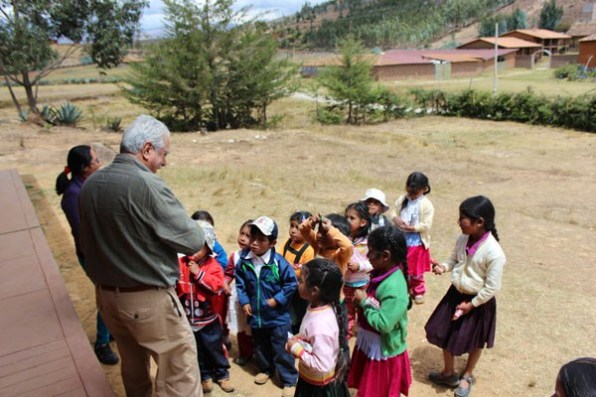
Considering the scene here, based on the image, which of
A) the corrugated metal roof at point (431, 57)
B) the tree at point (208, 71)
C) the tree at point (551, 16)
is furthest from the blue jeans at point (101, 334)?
the tree at point (551, 16)

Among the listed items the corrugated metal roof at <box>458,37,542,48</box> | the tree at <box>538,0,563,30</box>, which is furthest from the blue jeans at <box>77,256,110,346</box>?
the tree at <box>538,0,563,30</box>

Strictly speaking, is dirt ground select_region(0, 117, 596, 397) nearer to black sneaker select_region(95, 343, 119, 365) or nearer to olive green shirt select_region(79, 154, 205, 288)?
black sneaker select_region(95, 343, 119, 365)

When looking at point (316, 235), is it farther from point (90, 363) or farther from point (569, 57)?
point (569, 57)

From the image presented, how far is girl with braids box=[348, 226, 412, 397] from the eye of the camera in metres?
2.56

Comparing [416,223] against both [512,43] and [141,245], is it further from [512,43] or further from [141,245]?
[512,43]

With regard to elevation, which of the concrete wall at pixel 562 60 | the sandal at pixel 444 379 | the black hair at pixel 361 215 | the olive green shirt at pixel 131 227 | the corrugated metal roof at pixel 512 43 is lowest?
the sandal at pixel 444 379

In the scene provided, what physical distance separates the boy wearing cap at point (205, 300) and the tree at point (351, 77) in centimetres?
1789

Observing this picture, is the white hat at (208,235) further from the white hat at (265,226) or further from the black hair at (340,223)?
the black hair at (340,223)

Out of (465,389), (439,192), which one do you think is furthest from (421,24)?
(465,389)

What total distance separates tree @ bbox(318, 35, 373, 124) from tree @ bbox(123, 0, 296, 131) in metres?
2.09

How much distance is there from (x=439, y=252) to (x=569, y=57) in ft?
167

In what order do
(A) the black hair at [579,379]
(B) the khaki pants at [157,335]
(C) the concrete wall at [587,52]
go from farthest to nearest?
(C) the concrete wall at [587,52] < (B) the khaki pants at [157,335] < (A) the black hair at [579,379]

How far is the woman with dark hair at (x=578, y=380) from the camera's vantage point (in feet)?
4.58

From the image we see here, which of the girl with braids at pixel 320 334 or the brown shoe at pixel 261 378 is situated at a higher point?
the girl with braids at pixel 320 334
